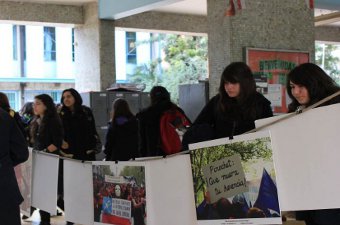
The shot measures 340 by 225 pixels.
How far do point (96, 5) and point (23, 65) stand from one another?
16.8m

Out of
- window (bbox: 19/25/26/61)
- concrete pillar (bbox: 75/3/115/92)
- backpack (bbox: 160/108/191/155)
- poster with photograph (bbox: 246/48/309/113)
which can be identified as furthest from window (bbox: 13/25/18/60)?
backpack (bbox: 160/108/191/155)

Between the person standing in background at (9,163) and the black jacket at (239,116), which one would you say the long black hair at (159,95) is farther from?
the black jacket at (239,116)

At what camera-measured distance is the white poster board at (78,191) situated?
5074mm

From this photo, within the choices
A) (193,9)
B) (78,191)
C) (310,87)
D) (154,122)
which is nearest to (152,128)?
(154,122)

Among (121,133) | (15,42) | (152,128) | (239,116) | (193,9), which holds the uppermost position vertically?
(15,42)

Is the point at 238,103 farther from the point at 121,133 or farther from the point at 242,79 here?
the point at 121,133

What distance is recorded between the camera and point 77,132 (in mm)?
7660

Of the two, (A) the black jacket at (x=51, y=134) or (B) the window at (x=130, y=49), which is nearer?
(A) the black jacket at (x=51, y=134)

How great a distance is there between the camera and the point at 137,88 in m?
13.3

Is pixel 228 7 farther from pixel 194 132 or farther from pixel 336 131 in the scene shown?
pixel 336 131

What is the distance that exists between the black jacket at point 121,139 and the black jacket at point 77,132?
29 cm

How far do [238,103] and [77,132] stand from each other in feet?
13.9

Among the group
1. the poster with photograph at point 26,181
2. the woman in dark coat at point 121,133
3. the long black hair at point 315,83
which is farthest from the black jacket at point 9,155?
the woman in dark coat at point 121,133

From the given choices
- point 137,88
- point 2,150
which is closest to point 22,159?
point 2,150
